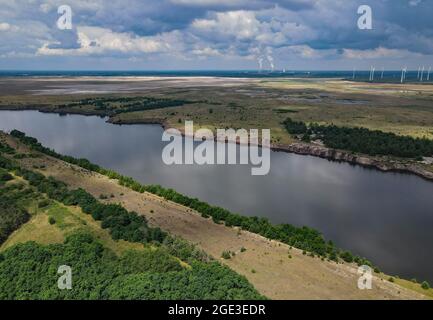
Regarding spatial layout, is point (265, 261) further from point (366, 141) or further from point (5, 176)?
point (366, 141)

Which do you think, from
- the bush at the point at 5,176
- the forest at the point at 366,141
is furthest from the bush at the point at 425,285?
the bush at the point at 5,176

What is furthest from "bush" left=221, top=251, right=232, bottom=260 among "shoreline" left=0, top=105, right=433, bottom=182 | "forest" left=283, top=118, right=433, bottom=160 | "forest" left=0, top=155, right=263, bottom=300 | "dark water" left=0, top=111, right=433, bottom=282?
"forest" left=283, top=118, right=433, bottom=160

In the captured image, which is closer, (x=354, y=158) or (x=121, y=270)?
(x=121, y=270)

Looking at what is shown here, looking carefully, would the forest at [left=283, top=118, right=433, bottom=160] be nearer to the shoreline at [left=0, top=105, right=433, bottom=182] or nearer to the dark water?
the shoreline at [left=0, top=105, right=433, bottom=182]

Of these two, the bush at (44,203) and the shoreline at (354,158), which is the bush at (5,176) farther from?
the shoreline at (354,158)

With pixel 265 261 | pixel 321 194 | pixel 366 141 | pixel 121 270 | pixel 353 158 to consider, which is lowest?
pixel 321 194

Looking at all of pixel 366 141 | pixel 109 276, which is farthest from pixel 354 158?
pixel 109 276
